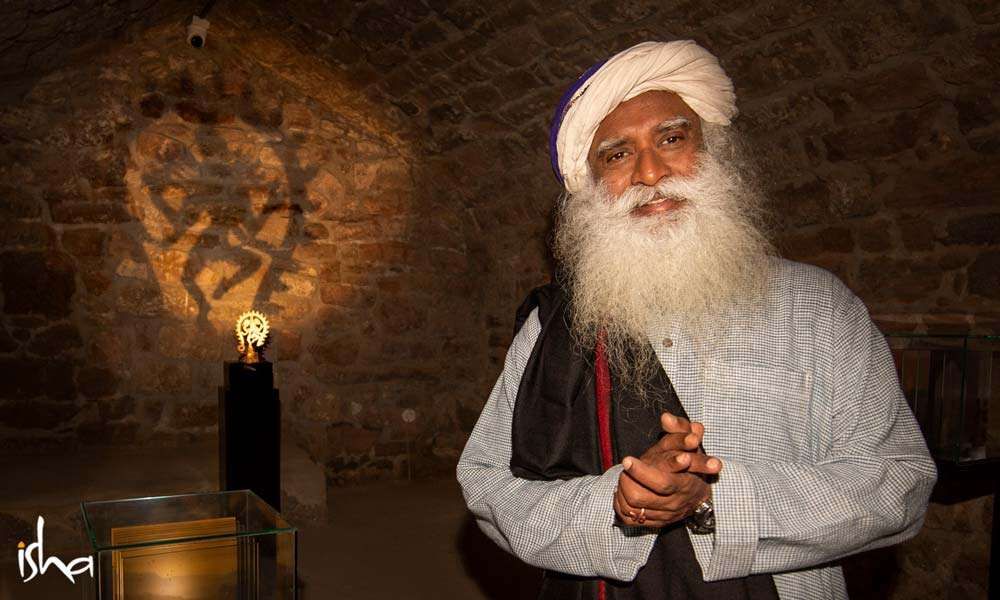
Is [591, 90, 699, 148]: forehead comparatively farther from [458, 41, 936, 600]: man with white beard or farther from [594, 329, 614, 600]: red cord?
[594, 329, 614, 600]: red cord

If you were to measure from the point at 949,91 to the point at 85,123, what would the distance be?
405 centimetres

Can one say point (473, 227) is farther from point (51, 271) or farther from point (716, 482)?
point (716, 482)

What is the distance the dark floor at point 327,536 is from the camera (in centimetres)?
322

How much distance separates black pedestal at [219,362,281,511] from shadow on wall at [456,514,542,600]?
941mm

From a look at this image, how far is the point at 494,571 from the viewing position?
137 inches

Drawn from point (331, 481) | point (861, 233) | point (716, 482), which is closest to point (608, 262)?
point (716, 482)

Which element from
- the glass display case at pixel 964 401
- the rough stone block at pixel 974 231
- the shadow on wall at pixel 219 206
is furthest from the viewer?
the shadow on wall at pixel 219 206

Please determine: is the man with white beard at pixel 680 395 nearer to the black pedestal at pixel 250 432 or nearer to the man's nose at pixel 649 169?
the man's nose at pixel 649 169

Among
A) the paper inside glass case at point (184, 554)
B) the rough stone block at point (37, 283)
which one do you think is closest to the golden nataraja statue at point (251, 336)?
the rough stone block at point (37, 283)

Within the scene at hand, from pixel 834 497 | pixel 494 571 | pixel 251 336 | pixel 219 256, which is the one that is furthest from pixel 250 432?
pixel 834 497

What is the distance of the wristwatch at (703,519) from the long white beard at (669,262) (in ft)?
0.83

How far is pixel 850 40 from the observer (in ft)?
8.18

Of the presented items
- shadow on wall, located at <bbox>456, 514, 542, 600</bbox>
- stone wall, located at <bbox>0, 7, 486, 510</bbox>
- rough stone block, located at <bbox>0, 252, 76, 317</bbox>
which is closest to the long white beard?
shadow on wall, located at <bbox>456, 514, 542, 600</bbox>

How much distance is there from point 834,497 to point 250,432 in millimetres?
2887
